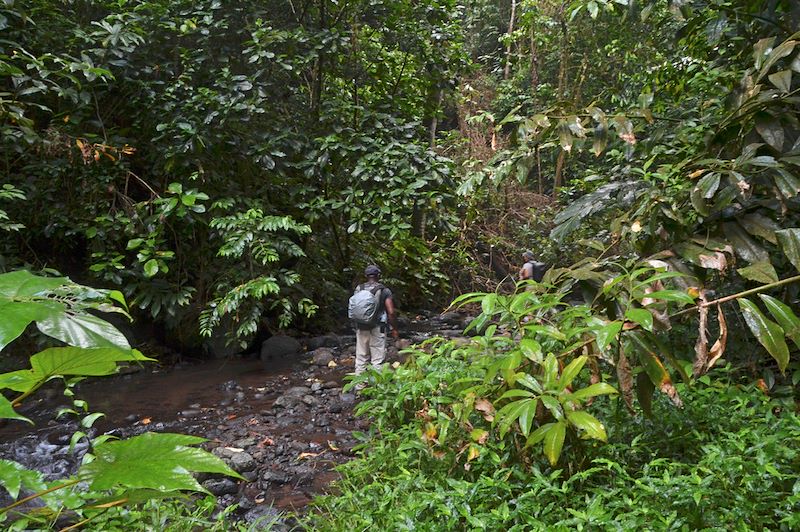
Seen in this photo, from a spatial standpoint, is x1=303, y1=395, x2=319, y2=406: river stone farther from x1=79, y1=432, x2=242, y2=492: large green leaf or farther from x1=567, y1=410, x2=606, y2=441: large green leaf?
x1=79, y1=432, x2=242, y2=492: large green leaf

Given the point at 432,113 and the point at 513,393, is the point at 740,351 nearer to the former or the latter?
the point at 513,393

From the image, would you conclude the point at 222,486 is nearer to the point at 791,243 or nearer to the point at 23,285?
the point at 23,285

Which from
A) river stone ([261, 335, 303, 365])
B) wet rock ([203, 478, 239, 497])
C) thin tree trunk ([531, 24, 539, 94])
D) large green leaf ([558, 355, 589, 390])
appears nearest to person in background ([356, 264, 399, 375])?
river stone ([261, 335, 303, 365])

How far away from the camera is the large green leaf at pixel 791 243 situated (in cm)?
212

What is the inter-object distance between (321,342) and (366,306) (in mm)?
2874

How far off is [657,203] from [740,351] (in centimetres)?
131

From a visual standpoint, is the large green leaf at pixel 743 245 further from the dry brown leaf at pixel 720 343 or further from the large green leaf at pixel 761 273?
the dry brown leaf at pixel 720 343

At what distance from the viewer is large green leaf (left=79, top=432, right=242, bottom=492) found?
0.82m

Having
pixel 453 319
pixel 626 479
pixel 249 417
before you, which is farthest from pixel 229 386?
pixel 626 479

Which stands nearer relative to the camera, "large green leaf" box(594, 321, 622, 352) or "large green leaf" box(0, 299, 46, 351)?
"large green leaf" box(0, 299, 46, 351)

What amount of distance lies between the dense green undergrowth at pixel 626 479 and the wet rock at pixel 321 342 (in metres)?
5.15

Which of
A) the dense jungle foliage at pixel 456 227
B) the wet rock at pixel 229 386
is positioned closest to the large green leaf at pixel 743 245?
the dense jungle foliage at pixel 456 227

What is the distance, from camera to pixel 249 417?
18.9 ft

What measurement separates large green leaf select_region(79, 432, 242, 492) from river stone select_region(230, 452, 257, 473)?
3585 mm
